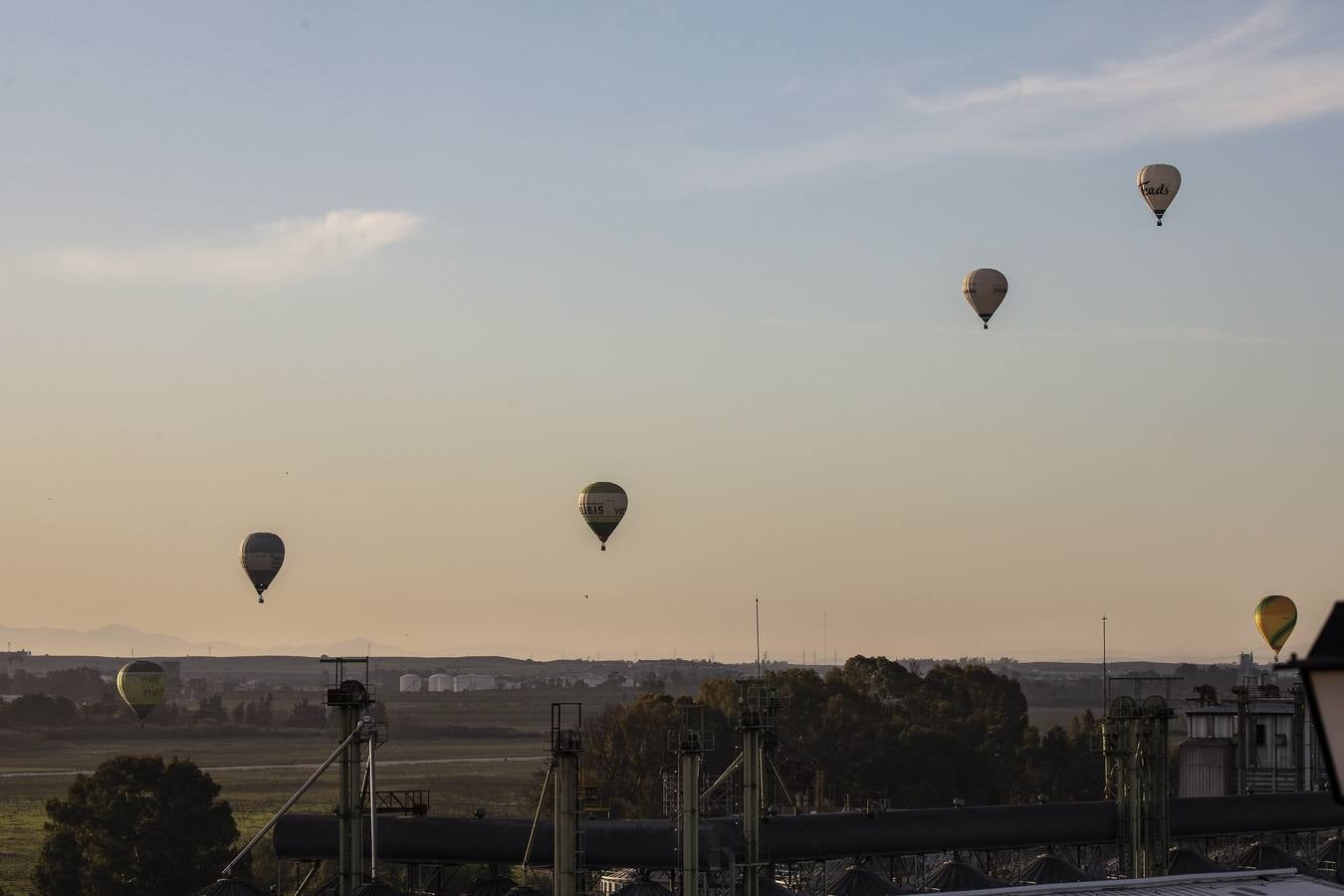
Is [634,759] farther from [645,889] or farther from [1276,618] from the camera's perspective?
[645,889]

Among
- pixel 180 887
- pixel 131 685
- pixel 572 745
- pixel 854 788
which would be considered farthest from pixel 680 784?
pixel 854 788

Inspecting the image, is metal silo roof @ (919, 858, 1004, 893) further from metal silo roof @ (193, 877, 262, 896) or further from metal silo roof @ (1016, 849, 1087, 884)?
metal silo roof @ (193, 877, 262, 896)

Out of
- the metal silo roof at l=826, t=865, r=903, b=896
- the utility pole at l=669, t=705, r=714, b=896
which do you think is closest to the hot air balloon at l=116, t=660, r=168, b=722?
the metal silo roof at l=826, t=865, r=903, b=896

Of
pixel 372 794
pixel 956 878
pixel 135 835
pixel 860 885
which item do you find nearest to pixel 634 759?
pixel 135 835

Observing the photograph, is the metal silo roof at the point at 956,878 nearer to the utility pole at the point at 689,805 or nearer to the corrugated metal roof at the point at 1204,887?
the utility pole at the point at 689,805

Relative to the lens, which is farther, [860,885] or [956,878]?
[956,878]
